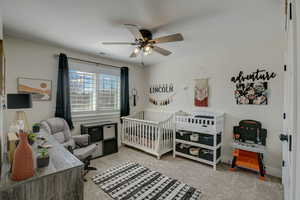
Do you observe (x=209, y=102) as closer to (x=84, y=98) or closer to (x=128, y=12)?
(x=128, y=12)

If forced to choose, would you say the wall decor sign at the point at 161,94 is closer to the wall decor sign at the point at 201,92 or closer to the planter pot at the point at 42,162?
the wall decor sign at the point at 201,92

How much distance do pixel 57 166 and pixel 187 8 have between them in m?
2.07

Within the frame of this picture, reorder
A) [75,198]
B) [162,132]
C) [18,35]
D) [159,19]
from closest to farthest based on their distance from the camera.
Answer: [75,198]
[159,19]
[18,35]
[162,132]

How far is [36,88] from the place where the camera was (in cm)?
272

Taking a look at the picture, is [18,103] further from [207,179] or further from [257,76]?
[257,76]

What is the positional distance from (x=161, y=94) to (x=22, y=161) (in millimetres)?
3536

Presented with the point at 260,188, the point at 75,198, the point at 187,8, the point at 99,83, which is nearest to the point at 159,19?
the point at 187,8

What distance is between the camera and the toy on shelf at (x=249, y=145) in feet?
8.13

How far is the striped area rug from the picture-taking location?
1981 mm

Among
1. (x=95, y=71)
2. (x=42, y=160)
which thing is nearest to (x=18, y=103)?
(x=42, y=160)

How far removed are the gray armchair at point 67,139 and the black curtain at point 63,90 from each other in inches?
7.1

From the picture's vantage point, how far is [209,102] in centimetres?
328

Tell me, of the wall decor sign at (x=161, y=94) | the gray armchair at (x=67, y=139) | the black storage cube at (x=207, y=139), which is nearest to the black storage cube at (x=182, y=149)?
the black storage cube at (x=207, y=139)

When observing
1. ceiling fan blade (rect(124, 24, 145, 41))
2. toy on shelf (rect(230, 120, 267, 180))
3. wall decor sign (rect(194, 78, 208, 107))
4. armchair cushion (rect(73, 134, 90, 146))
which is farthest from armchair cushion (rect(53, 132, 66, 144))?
toy on shelf (rect(230, 120, 267, 180))
